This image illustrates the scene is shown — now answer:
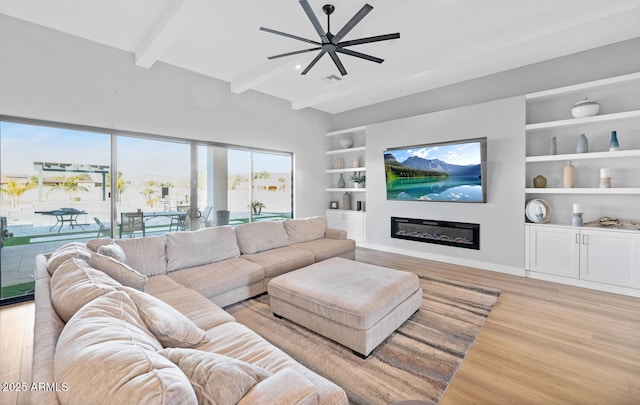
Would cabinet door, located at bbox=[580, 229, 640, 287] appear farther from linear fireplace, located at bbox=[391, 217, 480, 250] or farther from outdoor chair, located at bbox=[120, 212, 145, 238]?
outdoor chair, located at bbox=[120, 212, 145, 238]

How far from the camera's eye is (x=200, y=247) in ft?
10.6

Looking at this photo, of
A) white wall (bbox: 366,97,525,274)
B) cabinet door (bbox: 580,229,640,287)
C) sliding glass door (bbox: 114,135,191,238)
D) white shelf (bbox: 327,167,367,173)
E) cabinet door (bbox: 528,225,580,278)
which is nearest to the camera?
cabinet door (bbox: 580,229,640,287)

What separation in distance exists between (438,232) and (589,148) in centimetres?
240

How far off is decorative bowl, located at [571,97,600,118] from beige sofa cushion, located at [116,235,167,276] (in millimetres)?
5569

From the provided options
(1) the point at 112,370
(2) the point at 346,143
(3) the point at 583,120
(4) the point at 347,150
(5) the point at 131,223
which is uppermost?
(2) the point at 346,143

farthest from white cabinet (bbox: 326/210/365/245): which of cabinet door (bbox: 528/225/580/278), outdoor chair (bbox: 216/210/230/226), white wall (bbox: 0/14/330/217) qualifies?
cabinet door (bbox: 528/225/580/278)

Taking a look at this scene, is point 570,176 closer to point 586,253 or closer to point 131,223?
point 586,253

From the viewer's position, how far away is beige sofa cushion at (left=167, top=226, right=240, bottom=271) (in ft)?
10.0

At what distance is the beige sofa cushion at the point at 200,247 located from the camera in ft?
10.0

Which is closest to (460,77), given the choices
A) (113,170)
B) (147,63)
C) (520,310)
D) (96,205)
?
(520,310)

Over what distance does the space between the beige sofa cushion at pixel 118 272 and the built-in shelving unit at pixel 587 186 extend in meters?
4.89

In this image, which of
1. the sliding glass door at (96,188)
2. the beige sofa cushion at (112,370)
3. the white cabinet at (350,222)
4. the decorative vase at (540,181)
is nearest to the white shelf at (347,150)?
the white cabinet at (350,222)

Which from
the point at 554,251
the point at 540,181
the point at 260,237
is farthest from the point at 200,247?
the point at 540,181

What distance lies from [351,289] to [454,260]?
10.3ft
